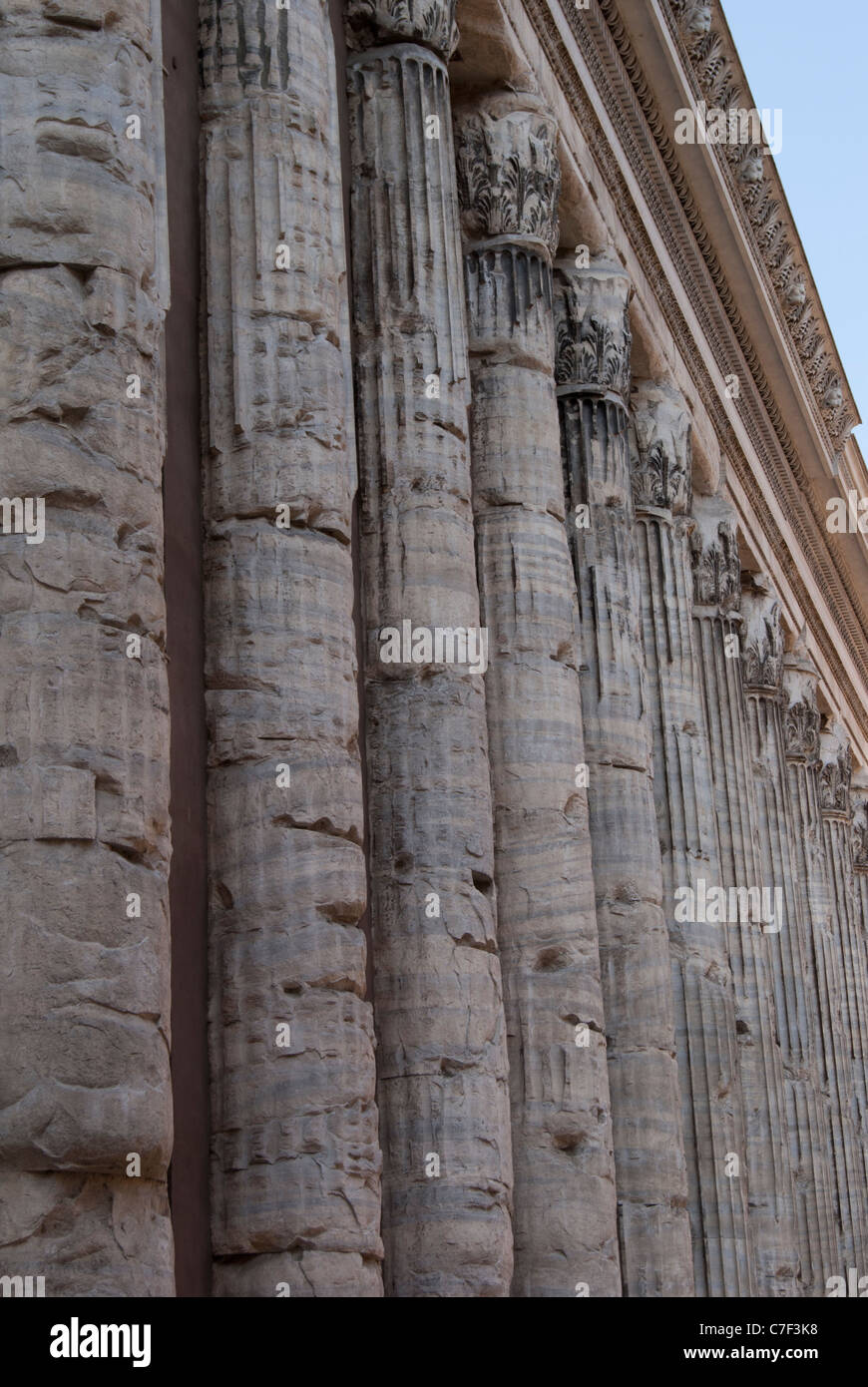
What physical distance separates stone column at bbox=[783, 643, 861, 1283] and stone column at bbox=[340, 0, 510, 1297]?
36.3ft

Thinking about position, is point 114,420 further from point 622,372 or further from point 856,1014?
point 856,1014

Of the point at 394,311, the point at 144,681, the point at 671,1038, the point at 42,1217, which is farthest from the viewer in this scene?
the point at 671,1038

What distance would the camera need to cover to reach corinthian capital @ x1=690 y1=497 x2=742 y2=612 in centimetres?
1778

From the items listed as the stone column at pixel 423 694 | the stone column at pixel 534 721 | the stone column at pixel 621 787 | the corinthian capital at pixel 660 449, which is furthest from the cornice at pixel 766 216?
the stone column at pixel 423 694

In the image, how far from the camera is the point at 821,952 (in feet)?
71.8

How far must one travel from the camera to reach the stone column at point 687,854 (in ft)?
46.5

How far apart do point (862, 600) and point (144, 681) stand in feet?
71.6

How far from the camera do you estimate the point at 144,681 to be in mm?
6871

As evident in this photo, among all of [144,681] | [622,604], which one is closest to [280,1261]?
[144,681]

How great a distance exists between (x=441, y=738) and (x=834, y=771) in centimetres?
1715

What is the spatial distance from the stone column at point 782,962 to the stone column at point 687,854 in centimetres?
205

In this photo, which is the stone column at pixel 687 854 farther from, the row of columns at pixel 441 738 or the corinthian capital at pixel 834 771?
the corinthian capital at pixel 834 771
